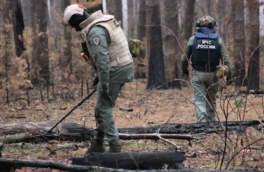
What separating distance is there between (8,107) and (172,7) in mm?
9073

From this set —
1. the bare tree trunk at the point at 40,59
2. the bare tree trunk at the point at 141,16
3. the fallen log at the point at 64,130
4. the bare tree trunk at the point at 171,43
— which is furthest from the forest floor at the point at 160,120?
the bare tree trunk at the point at 141,16

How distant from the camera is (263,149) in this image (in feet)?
22.7

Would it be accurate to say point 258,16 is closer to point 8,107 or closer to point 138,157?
point 8,107

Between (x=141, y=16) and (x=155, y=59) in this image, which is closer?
(x=155, y=59)

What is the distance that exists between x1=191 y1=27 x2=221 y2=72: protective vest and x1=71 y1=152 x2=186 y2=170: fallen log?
4.02 metres

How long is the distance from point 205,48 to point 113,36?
3155mm

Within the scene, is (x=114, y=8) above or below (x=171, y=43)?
above

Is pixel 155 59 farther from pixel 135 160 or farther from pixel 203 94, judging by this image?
pixel 135 160

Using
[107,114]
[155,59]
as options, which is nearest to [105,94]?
[107,114]

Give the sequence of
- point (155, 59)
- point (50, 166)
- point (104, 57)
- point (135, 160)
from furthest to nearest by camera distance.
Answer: point (155, 59) → point (104, 57) → point (135, 160) → point (50, 166)

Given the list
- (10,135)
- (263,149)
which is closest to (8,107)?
(10,135)

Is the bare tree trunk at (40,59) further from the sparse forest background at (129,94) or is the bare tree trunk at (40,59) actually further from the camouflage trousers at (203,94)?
the camouflage trousers at (203,94)

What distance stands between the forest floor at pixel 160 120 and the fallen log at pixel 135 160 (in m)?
0.50

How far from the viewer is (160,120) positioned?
39.0ft
